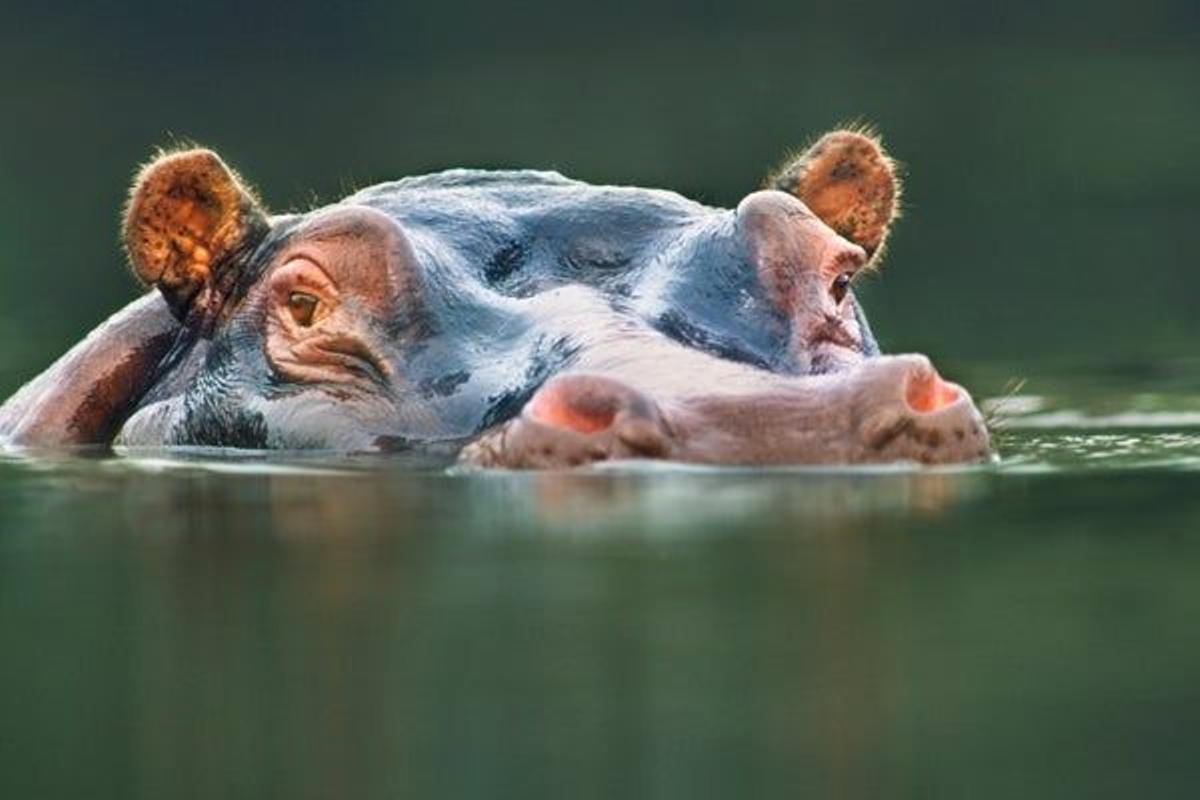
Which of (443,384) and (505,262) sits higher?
(505,262)

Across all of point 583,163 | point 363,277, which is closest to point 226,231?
point 363,277

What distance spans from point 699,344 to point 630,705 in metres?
3.58

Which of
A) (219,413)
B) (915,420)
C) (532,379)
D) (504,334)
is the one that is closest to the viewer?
(915,420)

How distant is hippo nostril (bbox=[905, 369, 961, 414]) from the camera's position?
25.7 ft

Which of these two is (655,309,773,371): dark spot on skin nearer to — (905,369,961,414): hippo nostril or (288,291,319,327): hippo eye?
(905,369,961,414): hippo nostril

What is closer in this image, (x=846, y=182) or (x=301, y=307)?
(x=301, y=307)

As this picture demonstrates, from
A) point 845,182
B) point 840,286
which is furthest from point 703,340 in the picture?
point 845,182

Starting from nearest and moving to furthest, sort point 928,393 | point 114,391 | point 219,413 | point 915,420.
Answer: point 915,420 → point 928,393 → point 219,413 → point 114,391

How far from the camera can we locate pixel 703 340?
8.73m

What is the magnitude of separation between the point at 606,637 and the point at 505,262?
3747 mm

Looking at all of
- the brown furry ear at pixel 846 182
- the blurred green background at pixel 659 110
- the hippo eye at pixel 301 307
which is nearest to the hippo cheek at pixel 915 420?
the hippo eye at pixel 301 307

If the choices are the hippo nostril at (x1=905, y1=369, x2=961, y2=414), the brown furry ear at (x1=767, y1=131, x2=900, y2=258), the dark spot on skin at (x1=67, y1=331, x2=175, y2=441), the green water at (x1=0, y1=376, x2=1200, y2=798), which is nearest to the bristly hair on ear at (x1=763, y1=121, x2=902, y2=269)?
the brown furry ear at (x1=767, y1=131, x2=900, y2=258)

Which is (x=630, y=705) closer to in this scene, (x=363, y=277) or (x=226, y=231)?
(x=363, y=277)

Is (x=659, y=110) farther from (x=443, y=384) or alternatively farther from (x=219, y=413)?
(x=443, y=384)
